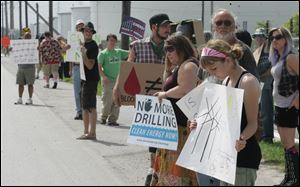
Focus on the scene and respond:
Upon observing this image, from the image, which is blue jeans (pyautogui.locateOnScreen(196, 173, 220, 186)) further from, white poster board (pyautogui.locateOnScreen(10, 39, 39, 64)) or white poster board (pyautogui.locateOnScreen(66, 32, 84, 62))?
white poster board (pyautogui.locateOnScreen(10, 39, 39, 64))

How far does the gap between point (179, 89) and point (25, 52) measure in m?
10.2

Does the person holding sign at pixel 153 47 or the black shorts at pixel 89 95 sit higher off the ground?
the person holding sign at pixel 153 47

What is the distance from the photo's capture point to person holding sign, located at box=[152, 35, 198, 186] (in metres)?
4.65

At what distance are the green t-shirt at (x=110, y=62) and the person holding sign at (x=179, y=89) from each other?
5471 mm

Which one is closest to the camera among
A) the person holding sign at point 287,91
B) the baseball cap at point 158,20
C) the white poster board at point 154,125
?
the white poster board at point 154,125

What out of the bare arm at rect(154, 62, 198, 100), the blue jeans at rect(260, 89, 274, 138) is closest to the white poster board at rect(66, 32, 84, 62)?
the blue jeans at rect(260, 89, 274, 138)

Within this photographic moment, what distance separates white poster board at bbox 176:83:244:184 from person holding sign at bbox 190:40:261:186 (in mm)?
90

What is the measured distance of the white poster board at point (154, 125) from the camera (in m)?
4.74

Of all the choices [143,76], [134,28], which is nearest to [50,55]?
[134,28]

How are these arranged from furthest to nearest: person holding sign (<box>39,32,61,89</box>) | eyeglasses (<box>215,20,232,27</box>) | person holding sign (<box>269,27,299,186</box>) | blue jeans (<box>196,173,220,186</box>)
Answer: person holding sign (<box>39,32,61,89</box>)
person holding sign (<box>269,27,299,186</box>)
eyeglasses (<box>215,20,232,27</box>)
blue jeans (<box>196,173,220,186</box>)

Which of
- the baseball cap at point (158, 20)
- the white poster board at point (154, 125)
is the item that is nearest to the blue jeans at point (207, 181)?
the white poster board at point (154, 125)

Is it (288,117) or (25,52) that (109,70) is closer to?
(25,52)

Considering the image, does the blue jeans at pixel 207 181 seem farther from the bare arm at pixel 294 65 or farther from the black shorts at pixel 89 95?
the black shorts at pixel 89 95

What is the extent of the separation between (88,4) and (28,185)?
83.2m
